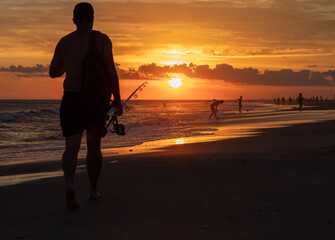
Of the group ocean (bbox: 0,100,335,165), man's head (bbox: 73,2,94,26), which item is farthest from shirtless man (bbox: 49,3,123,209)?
ocean (bbox: 0,100,335,165)

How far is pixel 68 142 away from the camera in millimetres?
4285

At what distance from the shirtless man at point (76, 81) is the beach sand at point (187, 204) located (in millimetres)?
522

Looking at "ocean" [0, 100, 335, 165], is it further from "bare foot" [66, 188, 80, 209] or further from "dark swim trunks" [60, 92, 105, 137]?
"bare foot" [66, 188, 80, 209]

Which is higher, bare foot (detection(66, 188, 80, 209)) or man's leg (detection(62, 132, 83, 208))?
man's leg (detection(62, 132, 83, 208))

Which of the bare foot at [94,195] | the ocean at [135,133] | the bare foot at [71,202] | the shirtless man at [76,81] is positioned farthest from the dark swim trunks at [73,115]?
the ocean at [135,133]

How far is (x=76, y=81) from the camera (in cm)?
431

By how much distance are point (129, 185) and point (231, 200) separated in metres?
1.58

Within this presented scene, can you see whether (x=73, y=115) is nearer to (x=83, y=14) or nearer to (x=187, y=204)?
(x=83, y=14)

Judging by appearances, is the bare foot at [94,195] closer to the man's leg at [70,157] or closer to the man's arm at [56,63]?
the man's leg at [70,157]

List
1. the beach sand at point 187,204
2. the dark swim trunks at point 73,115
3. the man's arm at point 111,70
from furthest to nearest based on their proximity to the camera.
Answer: the man's arm at point 111,70 < the dark swim trunks at point 73,115 < the beach sand at point 187,204

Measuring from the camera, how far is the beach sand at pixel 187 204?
10.7 feet

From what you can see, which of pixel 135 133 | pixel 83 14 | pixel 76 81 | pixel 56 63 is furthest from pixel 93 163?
pixel 135 133

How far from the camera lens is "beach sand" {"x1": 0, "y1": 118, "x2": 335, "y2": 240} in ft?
10.7

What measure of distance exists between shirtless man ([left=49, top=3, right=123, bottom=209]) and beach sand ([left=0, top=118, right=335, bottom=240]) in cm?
52
